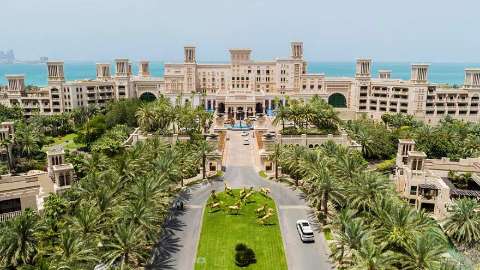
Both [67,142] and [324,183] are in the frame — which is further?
[67,142]

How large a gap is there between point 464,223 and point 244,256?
27.2m

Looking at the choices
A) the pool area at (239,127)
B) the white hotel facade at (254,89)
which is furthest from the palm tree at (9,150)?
the pool area at (239,127)

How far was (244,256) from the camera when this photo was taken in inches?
1692

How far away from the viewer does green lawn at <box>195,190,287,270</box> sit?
4281 cm

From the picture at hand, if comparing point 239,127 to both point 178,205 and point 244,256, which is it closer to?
point 178,205

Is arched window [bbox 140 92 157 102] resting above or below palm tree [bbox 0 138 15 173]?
above

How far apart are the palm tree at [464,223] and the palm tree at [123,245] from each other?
37164mm

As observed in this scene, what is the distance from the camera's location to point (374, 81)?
127562 mm

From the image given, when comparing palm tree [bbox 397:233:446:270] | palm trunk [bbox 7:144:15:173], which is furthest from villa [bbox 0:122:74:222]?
palm tree [bbox 397:233:446:270]

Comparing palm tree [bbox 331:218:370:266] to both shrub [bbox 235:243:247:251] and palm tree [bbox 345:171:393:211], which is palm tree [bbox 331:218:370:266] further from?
shrub [bbox 235:243:247:251]

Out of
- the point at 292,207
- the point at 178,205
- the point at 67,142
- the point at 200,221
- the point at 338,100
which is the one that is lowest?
the point at 200,221

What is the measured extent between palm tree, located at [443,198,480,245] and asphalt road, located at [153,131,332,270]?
642 inches

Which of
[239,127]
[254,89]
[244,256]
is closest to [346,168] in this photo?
[244,256]

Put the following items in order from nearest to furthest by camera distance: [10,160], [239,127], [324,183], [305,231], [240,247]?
[240,247], [305,231], [324,183], [10,160], [239,127]
